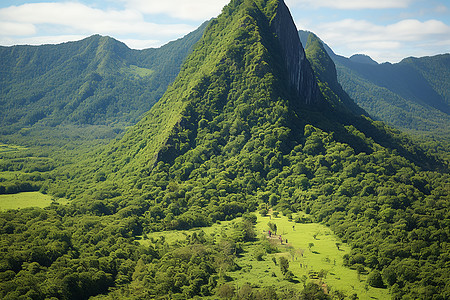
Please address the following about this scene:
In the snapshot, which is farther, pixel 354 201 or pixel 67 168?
pixel 67 168

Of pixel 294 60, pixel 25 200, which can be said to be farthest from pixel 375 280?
pixel 25 200

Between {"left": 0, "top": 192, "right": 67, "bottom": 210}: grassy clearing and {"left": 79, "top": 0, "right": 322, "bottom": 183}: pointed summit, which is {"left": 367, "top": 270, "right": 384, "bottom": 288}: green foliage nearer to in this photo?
{"left": 79, "top": 0, "right": 322, "bottom": 183}: pointed summit

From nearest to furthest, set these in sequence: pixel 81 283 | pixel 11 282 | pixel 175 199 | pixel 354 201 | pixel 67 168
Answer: pixel 11 282 → pixel 81 283 → pixel 354 201 → pixel 175 199 → pixel 67 168

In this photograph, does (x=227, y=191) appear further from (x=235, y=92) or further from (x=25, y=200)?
(x=25, y=200)

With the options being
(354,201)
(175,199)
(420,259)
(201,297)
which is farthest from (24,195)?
(420,259)

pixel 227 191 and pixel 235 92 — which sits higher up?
pixel 235 92

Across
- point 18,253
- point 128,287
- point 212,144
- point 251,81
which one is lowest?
point 128,287

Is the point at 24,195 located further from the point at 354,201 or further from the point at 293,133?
the point at 354,201
